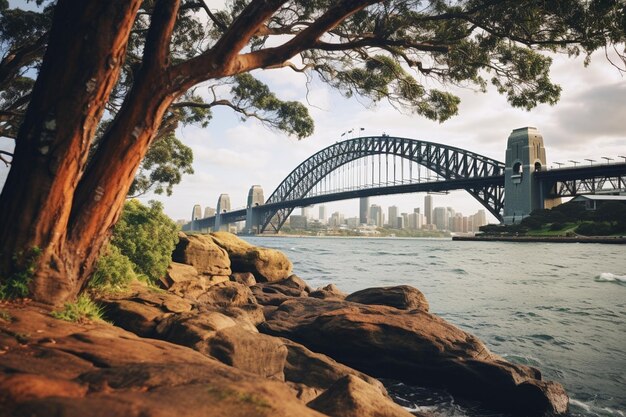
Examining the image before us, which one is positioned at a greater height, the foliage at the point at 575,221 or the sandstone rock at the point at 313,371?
the foliage at the point at 575,221

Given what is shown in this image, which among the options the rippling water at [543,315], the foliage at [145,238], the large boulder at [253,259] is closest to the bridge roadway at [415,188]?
the rippling water at [543,315]

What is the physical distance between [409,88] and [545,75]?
9.20ft

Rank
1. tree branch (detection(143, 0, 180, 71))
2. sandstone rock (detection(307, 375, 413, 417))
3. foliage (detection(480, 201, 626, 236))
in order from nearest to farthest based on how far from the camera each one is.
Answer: sandstone rock (detection(307, 375, 413, 417))
tree branch (detection(143, 0, 180, 71))
foliage (detection(480, 201, 626, 236))

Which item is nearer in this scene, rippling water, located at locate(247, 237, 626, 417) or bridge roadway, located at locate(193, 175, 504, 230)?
rippling water, located at locate(247, 237, 626, 417)

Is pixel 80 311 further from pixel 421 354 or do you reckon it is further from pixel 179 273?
pixel 421 354

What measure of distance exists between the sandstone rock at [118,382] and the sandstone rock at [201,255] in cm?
698

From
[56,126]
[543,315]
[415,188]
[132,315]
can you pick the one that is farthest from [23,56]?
[415,188]

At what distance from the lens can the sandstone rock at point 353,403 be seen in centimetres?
345

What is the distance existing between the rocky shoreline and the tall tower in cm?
5484

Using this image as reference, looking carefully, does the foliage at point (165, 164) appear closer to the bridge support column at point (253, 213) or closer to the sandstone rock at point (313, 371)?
the sandstone rock at point (313, 371)

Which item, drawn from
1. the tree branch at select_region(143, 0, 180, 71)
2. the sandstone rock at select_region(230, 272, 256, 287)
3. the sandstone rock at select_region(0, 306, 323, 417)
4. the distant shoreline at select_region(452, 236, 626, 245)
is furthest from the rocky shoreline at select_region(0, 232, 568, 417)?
the distant shoreline at select_region(452, 236, 626, 245)

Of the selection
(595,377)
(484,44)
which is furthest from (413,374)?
(484,44)

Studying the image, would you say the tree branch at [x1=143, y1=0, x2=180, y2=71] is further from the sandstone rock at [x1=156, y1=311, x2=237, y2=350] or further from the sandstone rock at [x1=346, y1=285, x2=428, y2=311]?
the sandstone rock at [x1=346, y1=285, x2=428, y2=311]

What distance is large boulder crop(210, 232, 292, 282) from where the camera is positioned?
1342cm
